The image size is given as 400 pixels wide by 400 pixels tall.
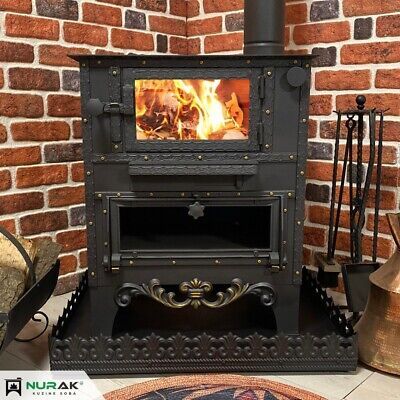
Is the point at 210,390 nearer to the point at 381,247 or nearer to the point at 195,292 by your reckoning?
the point at 195,292

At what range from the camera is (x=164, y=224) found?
172 cm

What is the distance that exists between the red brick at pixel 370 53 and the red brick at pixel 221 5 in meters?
0.56

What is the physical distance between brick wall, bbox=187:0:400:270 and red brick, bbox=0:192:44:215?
110cm

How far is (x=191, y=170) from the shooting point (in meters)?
1.41

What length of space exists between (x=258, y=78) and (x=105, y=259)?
Answer: 682mm

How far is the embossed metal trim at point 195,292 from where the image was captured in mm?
1492

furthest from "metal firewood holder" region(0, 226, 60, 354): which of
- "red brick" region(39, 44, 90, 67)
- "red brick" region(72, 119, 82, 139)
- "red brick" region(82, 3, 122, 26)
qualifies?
"red brick" region(82, 3, 122, 26)

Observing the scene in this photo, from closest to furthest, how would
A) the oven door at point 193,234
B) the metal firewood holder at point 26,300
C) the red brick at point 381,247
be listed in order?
the metal firewood holder at point 26,300, the oven door at point 193,234, the red brick at point 381,247

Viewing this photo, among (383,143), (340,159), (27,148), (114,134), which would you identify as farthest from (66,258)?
(383,143)

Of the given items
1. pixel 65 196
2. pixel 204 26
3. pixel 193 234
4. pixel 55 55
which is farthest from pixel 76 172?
pixel 204 26

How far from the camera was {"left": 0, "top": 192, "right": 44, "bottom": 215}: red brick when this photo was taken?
6.14 ft

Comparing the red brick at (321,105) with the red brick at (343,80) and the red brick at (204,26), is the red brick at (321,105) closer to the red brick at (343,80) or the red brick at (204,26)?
the red brick at (343,80)

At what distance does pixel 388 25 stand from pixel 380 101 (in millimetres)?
267

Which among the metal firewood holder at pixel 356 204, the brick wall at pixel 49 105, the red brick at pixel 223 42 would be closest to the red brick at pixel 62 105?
the brick wall at pixel 49 105
